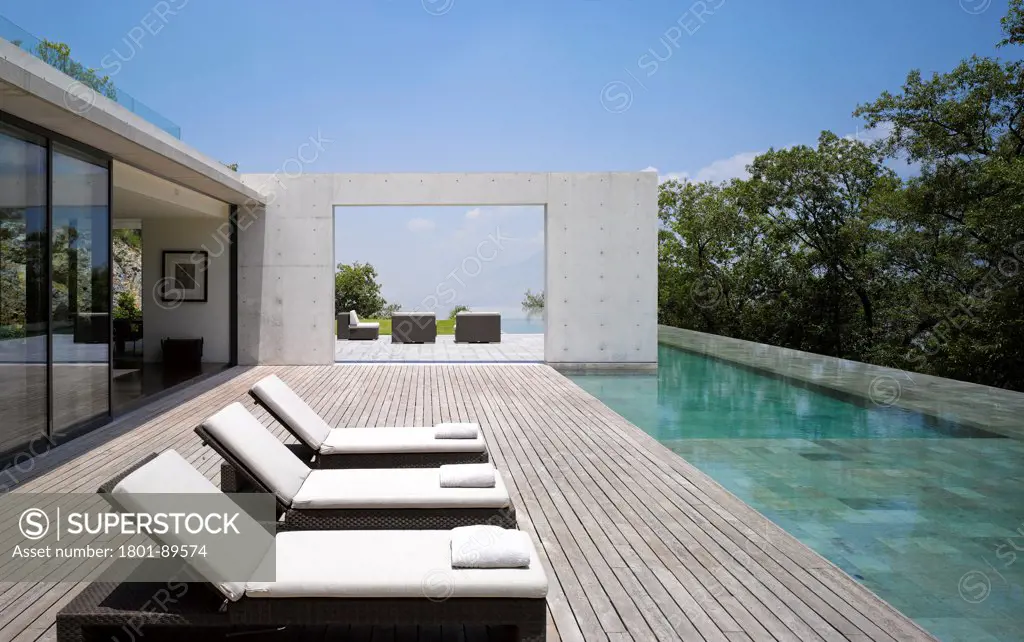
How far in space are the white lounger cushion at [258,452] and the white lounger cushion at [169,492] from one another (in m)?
0.56

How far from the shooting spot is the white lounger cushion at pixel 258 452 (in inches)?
139

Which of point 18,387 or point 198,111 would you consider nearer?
point 18,387

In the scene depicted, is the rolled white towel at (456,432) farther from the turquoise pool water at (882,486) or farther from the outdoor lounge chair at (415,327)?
the outdoor lounge chair at (415,327)

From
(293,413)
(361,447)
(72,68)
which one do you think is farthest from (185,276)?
(361,447)

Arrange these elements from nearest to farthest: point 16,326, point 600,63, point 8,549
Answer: point 8,549 < point 16,326 < point 600,63

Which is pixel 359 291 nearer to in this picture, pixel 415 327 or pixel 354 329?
pixel 354 329

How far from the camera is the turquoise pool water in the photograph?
3.50m

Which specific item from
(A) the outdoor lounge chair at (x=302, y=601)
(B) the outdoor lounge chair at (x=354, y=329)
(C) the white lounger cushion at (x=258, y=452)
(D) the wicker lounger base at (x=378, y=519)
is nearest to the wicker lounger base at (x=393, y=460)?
(C) the white lounger cushion at (x=258, y=452)

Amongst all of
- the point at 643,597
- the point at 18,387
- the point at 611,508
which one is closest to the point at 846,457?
the point at 611,508

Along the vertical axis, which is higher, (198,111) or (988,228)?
(198,111)

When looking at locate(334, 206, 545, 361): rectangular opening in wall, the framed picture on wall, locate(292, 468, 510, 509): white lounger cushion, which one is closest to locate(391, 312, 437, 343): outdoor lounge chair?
locate(334, 206, 545, 361): rectangular opening in wall

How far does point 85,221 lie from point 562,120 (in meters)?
20.3

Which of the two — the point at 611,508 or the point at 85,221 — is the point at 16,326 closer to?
the point at 85,221

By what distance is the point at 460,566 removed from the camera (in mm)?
2598
